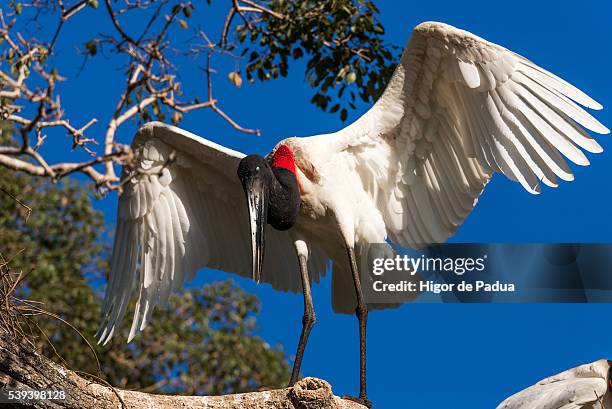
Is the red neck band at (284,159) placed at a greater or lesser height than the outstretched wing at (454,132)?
lesser

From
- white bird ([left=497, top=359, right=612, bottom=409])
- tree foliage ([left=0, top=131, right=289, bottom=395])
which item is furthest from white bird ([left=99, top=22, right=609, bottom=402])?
tree foliage ([left=0, top=131, right=289, bottom=395])

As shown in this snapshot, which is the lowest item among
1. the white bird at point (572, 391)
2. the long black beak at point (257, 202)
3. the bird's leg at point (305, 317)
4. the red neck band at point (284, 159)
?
the white bird at point (572, 391)

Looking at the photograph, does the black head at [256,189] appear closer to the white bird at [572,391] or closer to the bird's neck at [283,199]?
the bird's neck at [283,199]

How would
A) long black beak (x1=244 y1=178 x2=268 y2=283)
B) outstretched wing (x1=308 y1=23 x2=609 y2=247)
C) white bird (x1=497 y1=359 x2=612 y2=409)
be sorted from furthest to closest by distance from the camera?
long black beak (x1=244 y1=178 x2=268 y2=283) → outstretched wing (x1=308 y1=23 x2=609 y2=247) → white bird (x1=497 y1=359 x2=612 y2=409)

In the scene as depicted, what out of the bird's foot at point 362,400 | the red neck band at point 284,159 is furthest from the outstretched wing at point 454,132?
the bird's foot at point 362,400

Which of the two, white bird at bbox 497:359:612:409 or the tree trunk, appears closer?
the tree trunk

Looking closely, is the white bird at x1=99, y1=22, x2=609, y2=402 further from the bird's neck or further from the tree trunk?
the tree trunk

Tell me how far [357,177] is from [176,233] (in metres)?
1.20

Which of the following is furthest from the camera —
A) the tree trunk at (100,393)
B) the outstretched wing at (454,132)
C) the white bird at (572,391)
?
the outstretched wing at (454,132)

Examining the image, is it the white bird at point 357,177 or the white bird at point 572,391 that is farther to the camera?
the white bird at point 357,177

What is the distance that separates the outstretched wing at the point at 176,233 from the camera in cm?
595

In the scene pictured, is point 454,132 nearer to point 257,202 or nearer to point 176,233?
point 257,202

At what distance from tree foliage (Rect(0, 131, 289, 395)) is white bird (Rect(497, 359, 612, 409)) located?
426cm

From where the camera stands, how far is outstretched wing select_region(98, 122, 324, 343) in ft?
19.5
